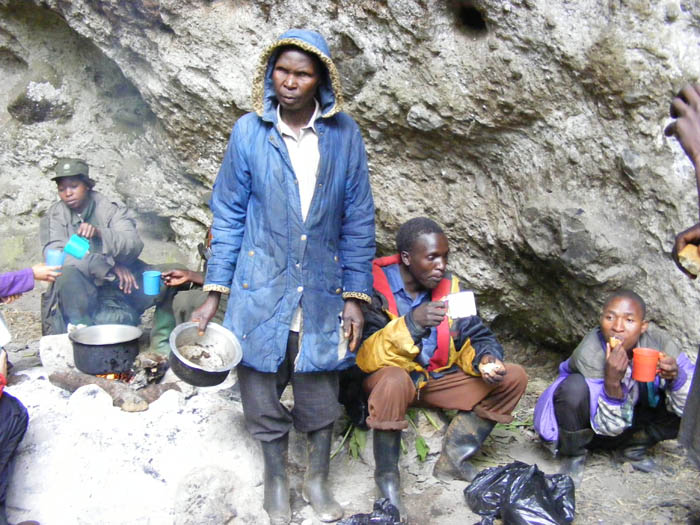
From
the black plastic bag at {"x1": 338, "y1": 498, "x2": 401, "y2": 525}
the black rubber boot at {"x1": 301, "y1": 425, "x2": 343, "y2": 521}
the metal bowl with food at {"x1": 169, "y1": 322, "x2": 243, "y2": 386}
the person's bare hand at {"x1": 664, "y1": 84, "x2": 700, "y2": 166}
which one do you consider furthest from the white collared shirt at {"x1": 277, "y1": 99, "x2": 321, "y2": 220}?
the person's bare hand at {"x1": 664, "y1": 84, "x2": 700, "y2": 166}

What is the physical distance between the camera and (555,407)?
3922mm

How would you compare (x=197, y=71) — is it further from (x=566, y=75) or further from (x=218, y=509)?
(x=218, y=509)

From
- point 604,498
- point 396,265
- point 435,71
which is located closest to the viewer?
point 604,498

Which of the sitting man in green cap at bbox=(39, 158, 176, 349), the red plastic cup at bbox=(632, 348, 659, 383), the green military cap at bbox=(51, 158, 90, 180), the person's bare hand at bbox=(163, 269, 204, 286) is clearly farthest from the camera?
the green military cap at bbox=(51, 158, 90, 180)

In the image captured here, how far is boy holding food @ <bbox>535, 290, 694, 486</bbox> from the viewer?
3721 millimetres

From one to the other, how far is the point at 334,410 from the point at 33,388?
1813 millimetres

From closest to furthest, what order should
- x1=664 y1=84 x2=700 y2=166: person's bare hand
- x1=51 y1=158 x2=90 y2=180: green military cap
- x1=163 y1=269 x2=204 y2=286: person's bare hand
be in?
1. x1=664 y1=84 x2=700 y2=166: person's bare hand
2. x1=163 y1=269 x2=204 y2=286: person's bare hand
3. x1=51 y1=158 x2=90 y2=180: green military cap

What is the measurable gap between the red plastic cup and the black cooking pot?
2.86 meters

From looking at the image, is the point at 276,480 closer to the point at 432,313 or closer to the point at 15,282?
the point at 432,313

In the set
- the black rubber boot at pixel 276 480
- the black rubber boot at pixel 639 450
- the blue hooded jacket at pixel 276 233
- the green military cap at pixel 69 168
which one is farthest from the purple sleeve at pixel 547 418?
the green military cap at pixel 69 168

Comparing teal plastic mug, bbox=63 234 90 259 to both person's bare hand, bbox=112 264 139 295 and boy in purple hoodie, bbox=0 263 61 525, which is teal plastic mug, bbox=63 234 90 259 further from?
boy in purple hoodie, bbox=0 263 61 525

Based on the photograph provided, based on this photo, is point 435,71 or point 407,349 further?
point 435,71

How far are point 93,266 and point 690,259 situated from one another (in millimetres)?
4052

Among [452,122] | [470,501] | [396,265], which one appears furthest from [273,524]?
[452,122]
